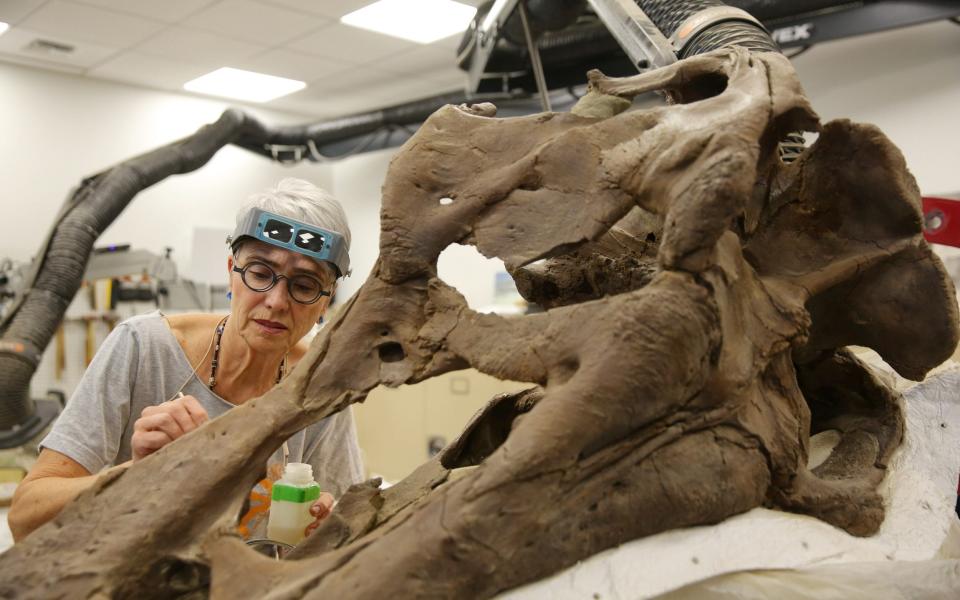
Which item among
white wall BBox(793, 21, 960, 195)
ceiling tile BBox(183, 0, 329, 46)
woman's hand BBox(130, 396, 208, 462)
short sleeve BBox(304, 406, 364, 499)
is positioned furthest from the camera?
ceiling tile BBox(183, 0, 329, 46)

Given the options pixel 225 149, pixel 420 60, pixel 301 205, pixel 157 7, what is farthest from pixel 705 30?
pixel 225 149

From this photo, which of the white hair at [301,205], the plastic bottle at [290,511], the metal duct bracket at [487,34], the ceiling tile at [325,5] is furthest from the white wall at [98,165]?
the plastic bottle at [290,511]

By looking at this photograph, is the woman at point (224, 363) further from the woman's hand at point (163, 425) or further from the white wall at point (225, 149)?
the white wall at point (225, 149)

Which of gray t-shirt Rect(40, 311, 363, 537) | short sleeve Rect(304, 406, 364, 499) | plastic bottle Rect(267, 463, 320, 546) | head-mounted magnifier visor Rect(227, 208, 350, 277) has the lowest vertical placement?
short sleeve Rect(304, 406, 364, 499)

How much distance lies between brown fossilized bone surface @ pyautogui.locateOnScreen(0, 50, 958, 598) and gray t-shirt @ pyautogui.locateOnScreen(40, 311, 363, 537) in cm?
60

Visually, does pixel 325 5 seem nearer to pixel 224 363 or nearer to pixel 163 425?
pixel 224 363

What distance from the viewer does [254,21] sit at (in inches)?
230

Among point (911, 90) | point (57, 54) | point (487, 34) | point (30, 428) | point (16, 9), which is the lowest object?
point (30, 428)

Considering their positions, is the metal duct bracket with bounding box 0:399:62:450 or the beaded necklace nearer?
the beaded necklace

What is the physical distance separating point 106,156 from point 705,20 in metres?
6.62

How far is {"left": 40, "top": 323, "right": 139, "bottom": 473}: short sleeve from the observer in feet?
6.09

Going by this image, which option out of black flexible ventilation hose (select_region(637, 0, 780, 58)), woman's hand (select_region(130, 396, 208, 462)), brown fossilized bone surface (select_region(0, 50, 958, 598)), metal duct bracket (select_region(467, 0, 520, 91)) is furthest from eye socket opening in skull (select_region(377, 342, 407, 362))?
metal duct bracket (select_region(467, 0, 520, 91))

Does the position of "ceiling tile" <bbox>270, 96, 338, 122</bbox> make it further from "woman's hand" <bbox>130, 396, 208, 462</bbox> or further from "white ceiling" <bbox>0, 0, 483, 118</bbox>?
"woman's hand" <bbox>130, 396, 208, 462</bbox>

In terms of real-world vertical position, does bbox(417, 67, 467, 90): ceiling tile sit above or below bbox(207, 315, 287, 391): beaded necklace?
above
